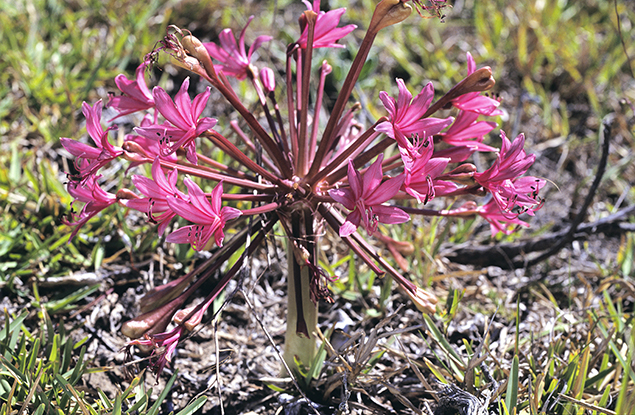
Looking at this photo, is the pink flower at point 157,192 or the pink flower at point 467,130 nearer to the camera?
the pink flower at point 157,192

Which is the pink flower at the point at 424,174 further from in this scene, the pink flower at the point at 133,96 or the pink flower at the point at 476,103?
the pink flower at the point at 133,96

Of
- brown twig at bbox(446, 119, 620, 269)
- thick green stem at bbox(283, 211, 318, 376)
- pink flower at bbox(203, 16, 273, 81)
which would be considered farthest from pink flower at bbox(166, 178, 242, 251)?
brown twig at bbox(446, 119, 620, 269)

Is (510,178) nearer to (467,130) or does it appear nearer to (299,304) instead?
(467,130)

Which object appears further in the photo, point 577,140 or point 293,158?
point 577,140

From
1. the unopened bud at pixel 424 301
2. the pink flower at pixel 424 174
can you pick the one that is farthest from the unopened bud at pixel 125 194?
the unopened bud at pixel 424 301

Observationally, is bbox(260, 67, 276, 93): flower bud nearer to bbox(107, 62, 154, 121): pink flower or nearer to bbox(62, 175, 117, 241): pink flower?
bbox(107, 62, 154, 121): pink flower

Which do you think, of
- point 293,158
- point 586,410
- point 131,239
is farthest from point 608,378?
point 131,239

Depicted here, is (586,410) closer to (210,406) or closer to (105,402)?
(210,406)

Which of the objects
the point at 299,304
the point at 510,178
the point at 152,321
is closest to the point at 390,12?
the point at 510,178
